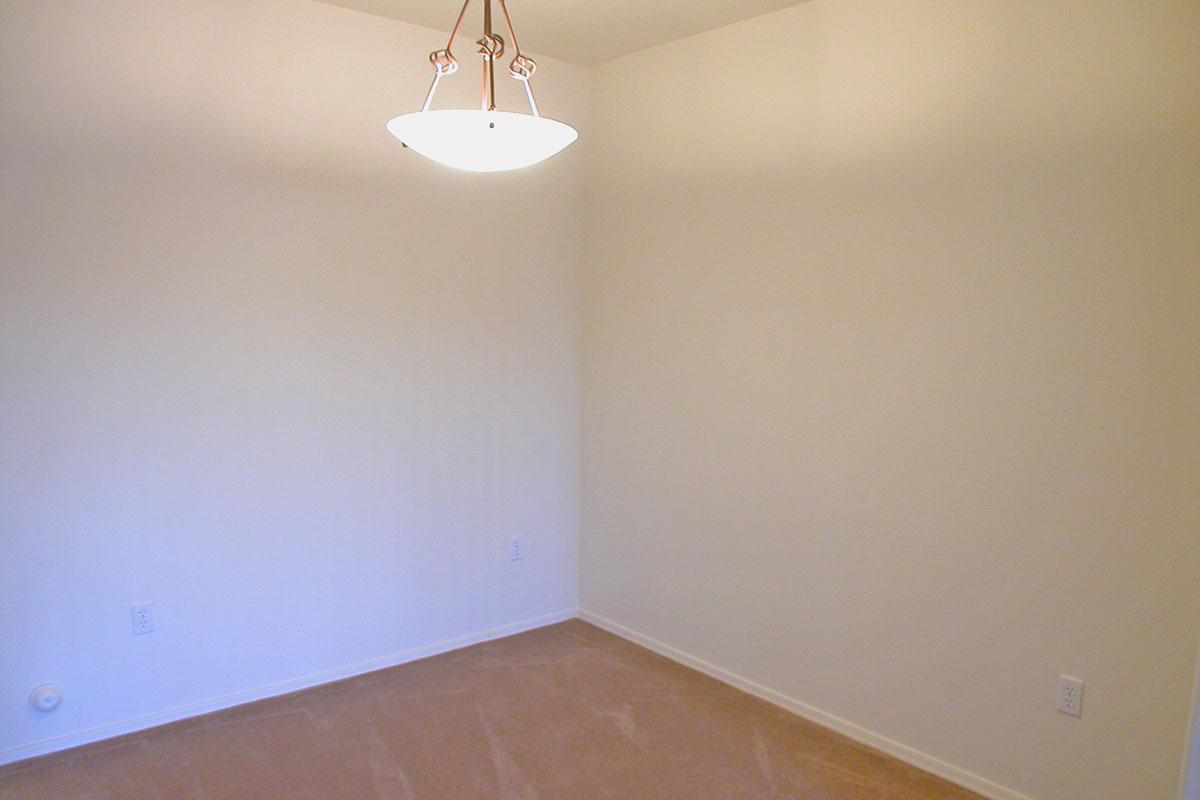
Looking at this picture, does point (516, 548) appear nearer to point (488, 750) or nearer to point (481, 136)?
point (488, 750)

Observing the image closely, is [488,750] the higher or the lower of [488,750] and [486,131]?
→ the lower

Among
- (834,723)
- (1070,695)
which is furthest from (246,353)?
(1070,695)

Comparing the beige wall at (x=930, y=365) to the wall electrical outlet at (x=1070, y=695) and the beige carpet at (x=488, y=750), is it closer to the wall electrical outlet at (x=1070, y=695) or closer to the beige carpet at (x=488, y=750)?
the wall electrical outlet at (x=1070, y=695)

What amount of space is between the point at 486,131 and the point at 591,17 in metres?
1.81

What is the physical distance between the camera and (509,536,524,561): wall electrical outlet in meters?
3.98

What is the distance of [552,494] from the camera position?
13.5ft

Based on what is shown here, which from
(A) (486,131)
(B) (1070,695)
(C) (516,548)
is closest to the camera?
(A) (486,131)

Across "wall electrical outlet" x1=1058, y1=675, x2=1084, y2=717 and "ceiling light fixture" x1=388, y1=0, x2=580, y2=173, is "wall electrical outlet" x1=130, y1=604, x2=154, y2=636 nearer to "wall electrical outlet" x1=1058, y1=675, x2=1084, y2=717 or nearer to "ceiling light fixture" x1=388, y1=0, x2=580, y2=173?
"ceiling light fixture" x1=388, y1=0, x2=580, y2=173

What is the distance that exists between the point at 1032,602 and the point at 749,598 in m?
1.14

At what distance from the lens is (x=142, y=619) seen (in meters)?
2.99

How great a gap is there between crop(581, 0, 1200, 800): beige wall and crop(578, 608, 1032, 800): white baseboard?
0.12 ft

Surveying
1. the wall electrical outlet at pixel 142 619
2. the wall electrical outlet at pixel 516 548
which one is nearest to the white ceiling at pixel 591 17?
the wall electrical outlet at pixel 516 548

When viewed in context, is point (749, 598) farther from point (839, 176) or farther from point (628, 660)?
point (839, 176)

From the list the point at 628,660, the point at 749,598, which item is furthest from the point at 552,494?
the point at 749,598
